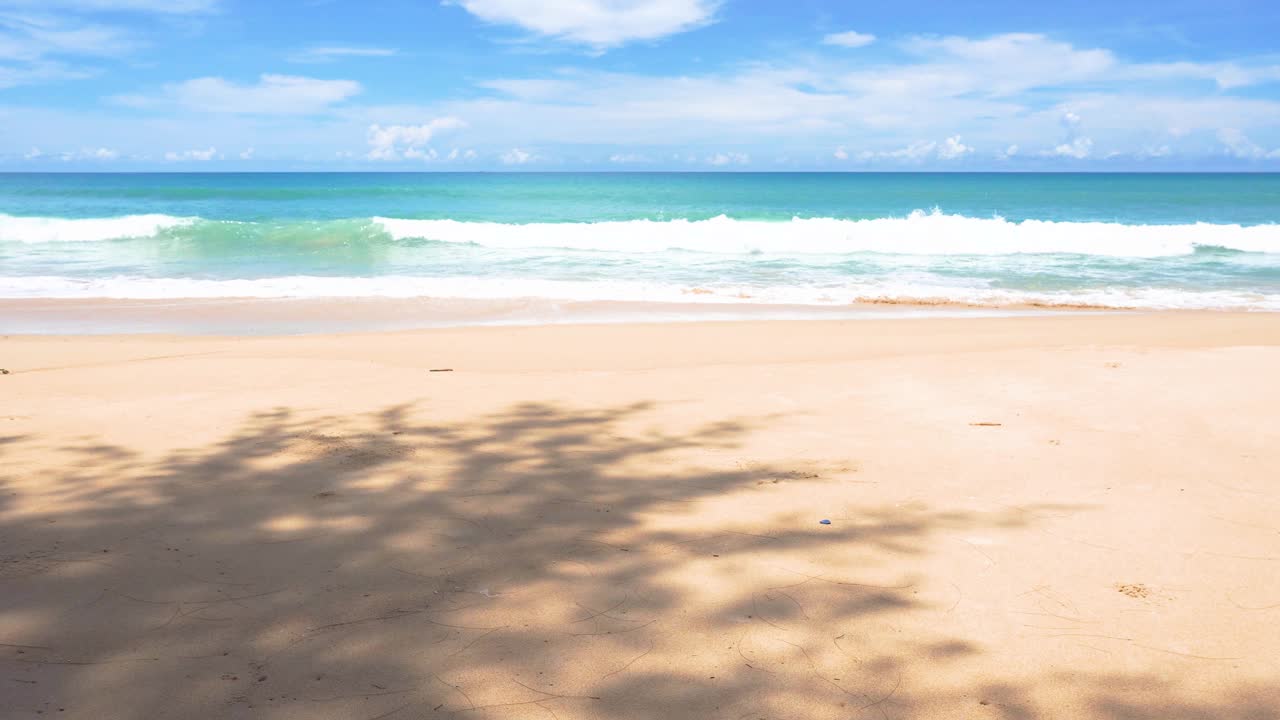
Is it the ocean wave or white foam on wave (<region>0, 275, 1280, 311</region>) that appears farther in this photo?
the ocean wave

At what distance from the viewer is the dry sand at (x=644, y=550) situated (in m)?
2.28

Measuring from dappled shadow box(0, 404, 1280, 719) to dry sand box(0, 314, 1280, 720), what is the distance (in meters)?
0.01

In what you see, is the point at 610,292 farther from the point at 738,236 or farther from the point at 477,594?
the point at 477,594

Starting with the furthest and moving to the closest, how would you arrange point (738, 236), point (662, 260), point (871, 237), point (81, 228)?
point (81, 228) < point (738, 236) < point (871, 237) < point (662, 260)

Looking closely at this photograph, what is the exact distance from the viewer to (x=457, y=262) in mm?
19000

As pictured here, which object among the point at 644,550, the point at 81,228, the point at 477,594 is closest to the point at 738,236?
the point at 81,228

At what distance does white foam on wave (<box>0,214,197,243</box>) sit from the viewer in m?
24.9

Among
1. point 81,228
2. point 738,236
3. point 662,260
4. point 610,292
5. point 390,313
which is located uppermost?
point 738,236

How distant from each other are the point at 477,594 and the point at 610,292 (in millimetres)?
11185

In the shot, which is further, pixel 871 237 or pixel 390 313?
pixel 871 237

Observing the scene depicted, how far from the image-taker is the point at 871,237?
23.3m

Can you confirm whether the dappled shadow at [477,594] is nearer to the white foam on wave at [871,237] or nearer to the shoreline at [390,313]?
the shoreline at [390,313]

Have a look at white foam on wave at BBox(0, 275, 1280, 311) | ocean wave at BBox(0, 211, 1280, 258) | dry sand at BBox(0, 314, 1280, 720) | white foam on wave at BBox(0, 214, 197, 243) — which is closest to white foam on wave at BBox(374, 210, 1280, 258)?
ocean wave at BBox(0, 211, 1280, 258)

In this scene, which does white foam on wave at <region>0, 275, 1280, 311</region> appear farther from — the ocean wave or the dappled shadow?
the dappled shadow
